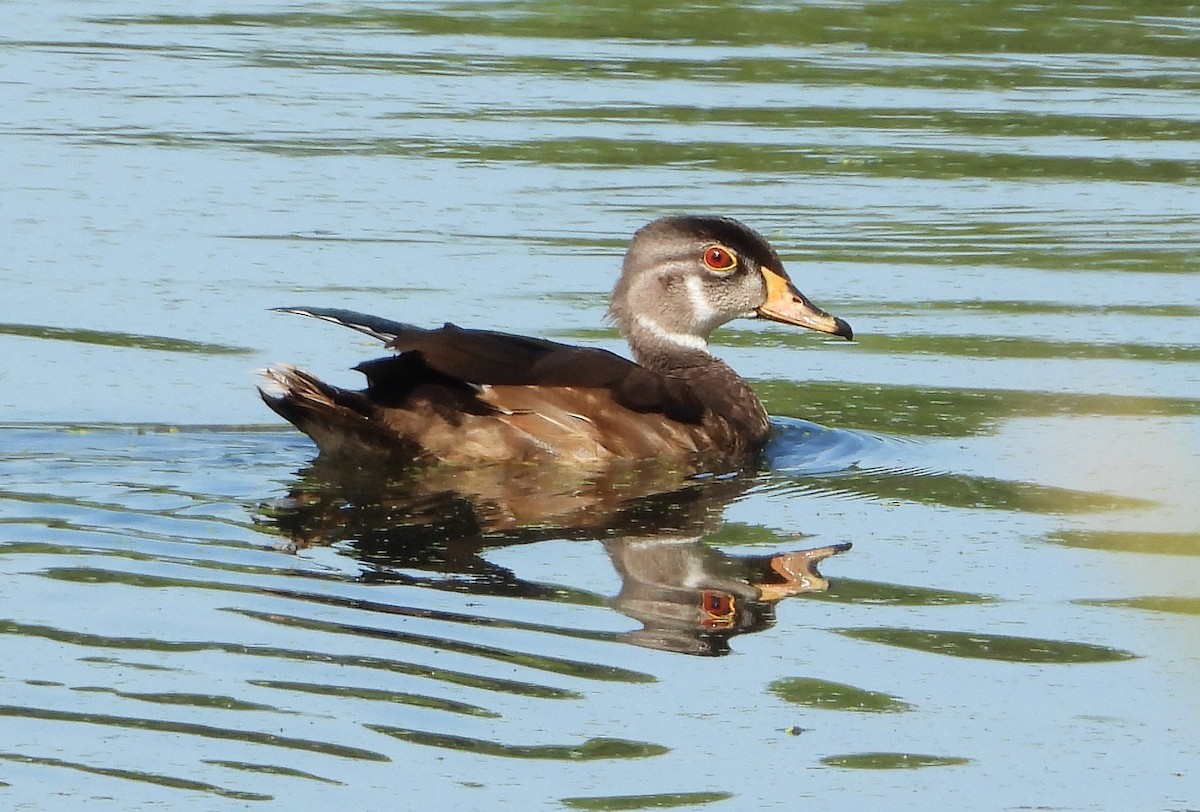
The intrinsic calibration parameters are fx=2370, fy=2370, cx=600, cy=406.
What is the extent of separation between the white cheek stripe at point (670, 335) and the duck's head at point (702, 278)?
0.04ft

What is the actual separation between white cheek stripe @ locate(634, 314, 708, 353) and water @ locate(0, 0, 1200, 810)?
0.50 metres

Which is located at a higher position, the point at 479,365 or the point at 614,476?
the point at 479,365

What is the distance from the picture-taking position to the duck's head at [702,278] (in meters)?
10.6

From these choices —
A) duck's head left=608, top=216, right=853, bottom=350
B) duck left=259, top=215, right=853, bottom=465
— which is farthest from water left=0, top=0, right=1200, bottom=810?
duck's head left=608, top=216, right=853, bottom=350

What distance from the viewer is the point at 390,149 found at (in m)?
15.2

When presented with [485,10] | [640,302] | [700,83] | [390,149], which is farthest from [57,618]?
[485,10]

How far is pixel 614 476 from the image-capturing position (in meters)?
9.39

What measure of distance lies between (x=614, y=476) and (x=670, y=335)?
1.59m

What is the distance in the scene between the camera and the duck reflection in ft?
24.2

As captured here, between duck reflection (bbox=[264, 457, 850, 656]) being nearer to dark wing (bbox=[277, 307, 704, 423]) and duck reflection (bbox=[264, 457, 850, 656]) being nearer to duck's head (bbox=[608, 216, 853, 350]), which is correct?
dark wing (bbox=[277, 307, 704, 423])

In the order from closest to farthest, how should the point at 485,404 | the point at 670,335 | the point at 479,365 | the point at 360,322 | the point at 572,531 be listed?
1. the point at 572,531
2. the point at 360,322
3. the point at 479,365
4. the point at 485,404
5. the point at 670,335

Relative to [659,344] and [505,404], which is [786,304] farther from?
[505,404]

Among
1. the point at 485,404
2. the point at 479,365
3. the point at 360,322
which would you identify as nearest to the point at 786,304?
the point at 485,404

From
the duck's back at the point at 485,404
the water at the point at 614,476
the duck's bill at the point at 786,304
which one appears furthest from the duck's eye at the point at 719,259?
the duck's back at the point at 485,404
